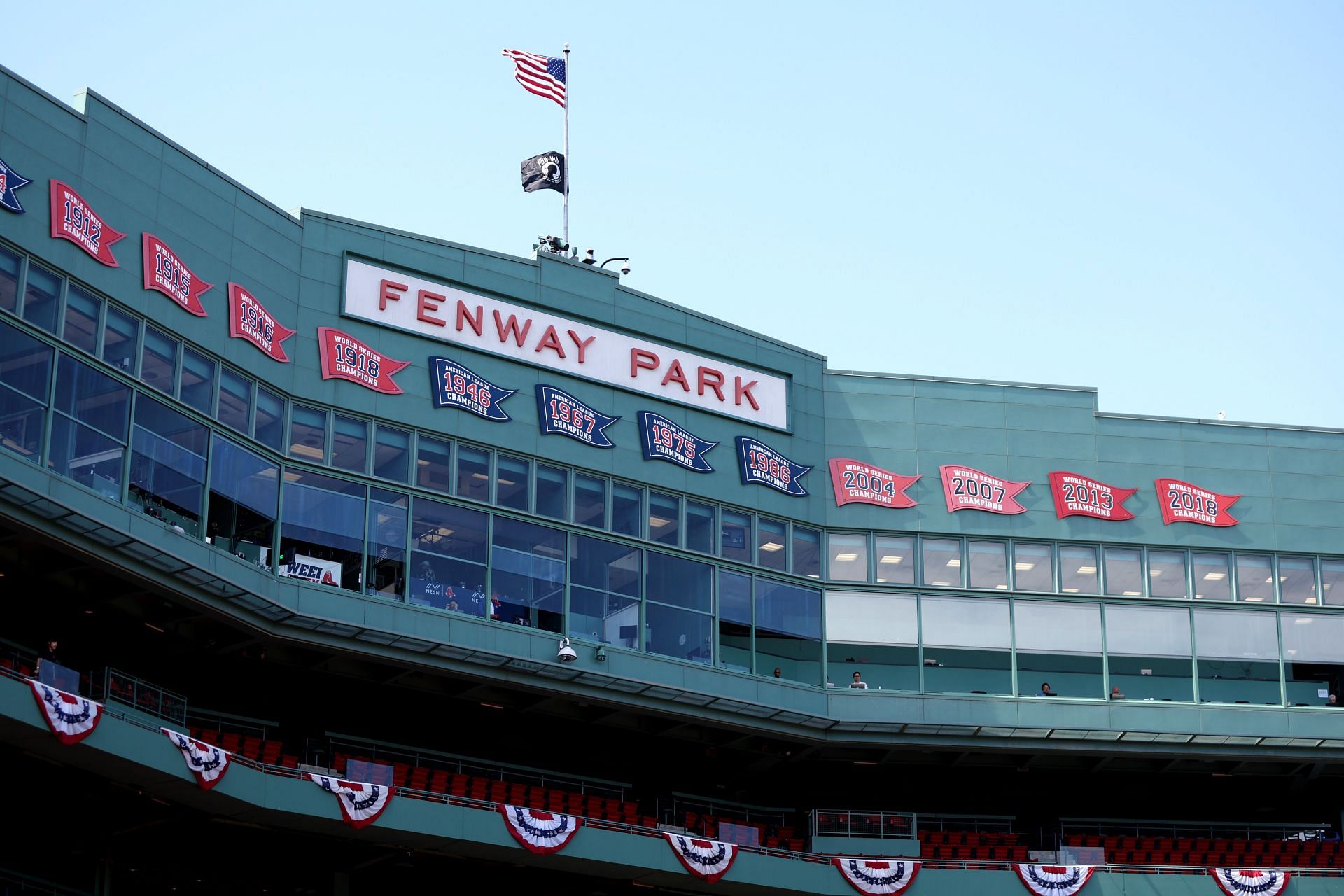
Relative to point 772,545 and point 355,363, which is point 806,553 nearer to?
point 772,545

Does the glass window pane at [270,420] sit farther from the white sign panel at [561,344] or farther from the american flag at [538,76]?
the american flag at [538,76]

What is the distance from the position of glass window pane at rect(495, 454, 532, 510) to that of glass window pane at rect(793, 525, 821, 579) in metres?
6.90

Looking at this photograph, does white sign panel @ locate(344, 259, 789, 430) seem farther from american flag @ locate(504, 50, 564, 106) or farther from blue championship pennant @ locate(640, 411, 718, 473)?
american flag @ locate(504, 50, 564, 106)

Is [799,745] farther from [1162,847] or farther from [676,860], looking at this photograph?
[1162,847]

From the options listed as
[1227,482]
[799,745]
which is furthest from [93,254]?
[1227,482]

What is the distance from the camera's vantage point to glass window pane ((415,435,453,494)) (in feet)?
119

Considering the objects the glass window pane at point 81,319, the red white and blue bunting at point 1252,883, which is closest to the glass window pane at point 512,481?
the glass window pane at point 81,319

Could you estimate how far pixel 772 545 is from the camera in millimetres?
40406

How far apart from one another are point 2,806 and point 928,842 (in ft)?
67.9

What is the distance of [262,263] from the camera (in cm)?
3516

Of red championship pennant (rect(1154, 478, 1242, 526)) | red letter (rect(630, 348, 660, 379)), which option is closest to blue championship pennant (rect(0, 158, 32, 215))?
red letter (rect(630, 348, 660, 379))

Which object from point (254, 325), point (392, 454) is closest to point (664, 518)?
point (392, 454)

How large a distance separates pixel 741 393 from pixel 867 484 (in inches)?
147

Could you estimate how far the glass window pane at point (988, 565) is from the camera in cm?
4147
